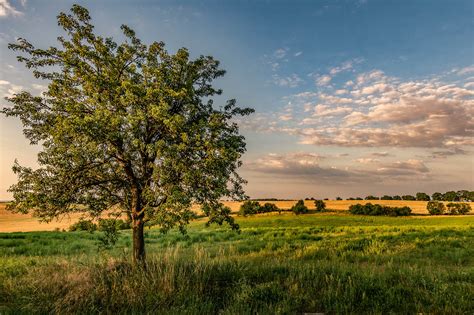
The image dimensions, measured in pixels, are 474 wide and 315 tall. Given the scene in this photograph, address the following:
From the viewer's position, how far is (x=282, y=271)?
11.2 meters

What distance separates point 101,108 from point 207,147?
3613mm

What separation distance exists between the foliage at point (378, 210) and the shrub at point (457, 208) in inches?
448

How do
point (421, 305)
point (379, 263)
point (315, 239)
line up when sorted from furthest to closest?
point (315, 239) < point (379, 263) < point (421, 305)

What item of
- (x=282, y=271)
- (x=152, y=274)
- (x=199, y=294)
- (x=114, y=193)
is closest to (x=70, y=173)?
(x=114, y=193)

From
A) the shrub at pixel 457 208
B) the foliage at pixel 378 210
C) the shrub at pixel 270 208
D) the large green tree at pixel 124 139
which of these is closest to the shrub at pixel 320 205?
the foliage at pixel 378 210

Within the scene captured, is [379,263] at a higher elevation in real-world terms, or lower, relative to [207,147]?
lower

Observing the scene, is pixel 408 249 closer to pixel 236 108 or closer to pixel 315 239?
pixel 315 239

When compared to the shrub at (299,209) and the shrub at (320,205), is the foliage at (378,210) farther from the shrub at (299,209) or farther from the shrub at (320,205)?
the shrub at (299,209)

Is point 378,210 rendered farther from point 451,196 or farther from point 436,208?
point 451,196

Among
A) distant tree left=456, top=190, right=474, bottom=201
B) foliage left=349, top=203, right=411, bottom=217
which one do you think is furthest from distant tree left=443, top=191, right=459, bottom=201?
foliage left=349, top=203, right=411, bottom=217

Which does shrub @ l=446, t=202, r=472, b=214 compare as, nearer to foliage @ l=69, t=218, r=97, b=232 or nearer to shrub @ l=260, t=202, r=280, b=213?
shrub @ l=260, t=202, r=280, b=213

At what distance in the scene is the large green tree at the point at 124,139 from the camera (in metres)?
9.67

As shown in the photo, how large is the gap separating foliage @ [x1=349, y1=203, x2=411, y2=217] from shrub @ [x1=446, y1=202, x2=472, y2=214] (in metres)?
11.4

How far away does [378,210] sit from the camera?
3135 inches
